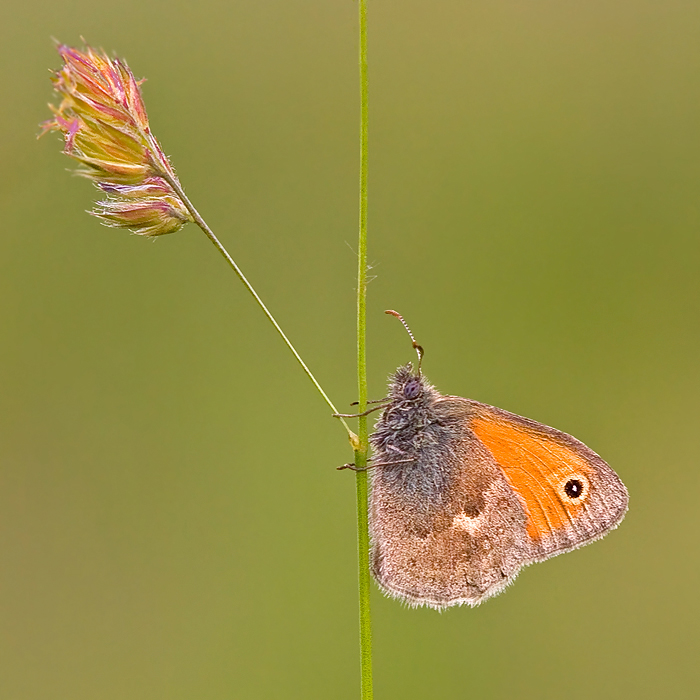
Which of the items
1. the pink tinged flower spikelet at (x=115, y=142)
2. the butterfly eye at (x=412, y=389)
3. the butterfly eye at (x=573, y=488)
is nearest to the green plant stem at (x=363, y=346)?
the pink tinged flower spikelet at (x=115, y=142)

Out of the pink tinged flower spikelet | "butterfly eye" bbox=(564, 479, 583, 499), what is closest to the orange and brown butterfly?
"butterfly eye" bbox=(564, 479, 583, 499)

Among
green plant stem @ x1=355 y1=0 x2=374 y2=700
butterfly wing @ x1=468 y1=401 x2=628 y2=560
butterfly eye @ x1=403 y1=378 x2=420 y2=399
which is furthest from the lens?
butterfly eye @ x1=403 y1=378 x2=420 y2=399

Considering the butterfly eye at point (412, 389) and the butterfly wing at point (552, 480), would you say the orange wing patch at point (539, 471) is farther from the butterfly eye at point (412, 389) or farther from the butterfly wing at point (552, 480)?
the butterfly eye at point (412, 389)

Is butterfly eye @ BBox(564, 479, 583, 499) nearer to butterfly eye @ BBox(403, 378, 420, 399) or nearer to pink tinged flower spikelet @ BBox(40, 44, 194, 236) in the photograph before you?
butterfly eye @ BBox(403, 378, 420, 399)

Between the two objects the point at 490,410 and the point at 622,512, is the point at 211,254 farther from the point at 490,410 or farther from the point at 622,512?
the point at 622,512

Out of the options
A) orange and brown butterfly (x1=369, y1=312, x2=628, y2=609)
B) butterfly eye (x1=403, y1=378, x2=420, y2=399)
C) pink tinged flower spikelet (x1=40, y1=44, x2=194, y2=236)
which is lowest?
orange and brown butterfly (x1=369, y1=312, x2=628, y2=609)

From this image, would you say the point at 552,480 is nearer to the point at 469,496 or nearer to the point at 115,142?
the point at 469,496

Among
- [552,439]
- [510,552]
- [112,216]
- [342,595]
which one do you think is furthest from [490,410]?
[342,595]
